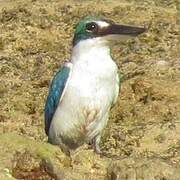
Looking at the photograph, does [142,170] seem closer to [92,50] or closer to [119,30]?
[92,50]

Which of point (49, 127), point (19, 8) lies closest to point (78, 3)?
point (19, 8)

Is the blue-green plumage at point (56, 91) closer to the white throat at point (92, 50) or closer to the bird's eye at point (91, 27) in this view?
the white throat at point (92, 50)

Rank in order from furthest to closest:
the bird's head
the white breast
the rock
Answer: the bird's head, the white breast, the rock

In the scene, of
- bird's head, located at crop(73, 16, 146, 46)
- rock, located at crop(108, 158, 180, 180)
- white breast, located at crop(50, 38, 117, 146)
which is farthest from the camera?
bird's head, located at crop(73, 16, 146, 46)

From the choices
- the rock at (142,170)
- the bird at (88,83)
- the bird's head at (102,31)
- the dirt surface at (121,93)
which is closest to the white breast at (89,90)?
the bird at (88,83)

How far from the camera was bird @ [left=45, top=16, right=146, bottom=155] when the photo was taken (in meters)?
7.05

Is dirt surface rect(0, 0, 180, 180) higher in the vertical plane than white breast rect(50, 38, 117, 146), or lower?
lower

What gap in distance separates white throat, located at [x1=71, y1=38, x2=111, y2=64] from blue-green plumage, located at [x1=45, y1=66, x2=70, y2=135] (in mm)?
136

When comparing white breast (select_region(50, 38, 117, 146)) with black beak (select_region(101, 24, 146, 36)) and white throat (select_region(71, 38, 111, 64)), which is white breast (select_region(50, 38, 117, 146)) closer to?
white throat (select_region(71, 38, 111, 64))

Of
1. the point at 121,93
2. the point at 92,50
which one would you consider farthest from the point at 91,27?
the point at 121,93

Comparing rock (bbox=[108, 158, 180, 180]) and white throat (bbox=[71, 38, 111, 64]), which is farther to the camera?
white throat (bbox=[71, 38, 111, 64])

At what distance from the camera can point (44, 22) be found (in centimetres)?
1568

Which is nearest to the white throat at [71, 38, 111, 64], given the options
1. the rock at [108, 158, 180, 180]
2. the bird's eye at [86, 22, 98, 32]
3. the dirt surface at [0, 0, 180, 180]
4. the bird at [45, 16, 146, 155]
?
the bird at [45, 16, 146, 155]

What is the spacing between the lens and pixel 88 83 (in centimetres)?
703
